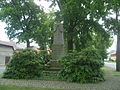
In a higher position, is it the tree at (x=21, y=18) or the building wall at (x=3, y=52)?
the tree at (x=21, y=18)

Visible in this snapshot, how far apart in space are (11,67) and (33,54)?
1660 mm

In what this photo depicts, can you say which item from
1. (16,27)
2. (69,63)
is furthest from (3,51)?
(69,63)

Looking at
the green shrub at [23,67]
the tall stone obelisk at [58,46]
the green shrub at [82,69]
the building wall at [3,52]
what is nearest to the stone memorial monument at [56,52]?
the tall stone obelisk at [58,46]

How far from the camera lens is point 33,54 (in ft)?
32.2

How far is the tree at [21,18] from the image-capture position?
22125mm

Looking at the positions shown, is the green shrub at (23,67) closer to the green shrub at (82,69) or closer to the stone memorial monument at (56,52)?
the stone memorial monument at (56,52)

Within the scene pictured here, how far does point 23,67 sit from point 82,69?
12.5 ft

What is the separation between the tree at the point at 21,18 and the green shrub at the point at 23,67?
12.4 m

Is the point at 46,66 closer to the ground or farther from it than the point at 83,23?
closer to the ground

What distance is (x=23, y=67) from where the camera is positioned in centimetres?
934

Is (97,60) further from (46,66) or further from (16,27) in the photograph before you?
(16,27)

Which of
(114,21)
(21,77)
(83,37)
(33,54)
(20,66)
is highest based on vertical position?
(114,21)

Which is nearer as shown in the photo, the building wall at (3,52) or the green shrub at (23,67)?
the green shrub at (23,67)

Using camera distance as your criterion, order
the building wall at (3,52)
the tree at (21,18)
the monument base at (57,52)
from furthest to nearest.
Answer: the building wall at (3,52)
the tree at (21,18)
the monument base at (57,52)
